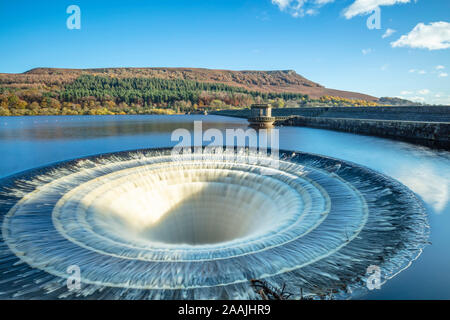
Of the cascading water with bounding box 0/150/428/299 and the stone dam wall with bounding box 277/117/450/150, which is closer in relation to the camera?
the cascading water with bounding box 0/150/428/299

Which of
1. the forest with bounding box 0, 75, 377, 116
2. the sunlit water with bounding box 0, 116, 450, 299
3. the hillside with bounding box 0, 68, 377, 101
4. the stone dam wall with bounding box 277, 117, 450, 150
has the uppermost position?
the hillside with bounding box 0, 68, 377, 101

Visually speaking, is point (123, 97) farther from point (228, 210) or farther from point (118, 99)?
point (228, 210)

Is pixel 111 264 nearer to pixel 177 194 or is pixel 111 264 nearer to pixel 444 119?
pixel 177 194

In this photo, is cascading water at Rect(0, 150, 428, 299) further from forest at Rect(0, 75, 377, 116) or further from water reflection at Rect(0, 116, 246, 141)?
forest at Rect(0, 75, 377, 116)

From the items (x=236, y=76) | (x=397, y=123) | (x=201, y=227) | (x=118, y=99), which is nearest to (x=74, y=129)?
(x=201, y=227)

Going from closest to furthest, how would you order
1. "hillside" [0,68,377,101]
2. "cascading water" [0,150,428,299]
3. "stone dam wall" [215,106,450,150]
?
"cascading water" [0,150,428,299] → "stone dam wall" [215,106,450,150] → "hillside" [0,68,377,101]

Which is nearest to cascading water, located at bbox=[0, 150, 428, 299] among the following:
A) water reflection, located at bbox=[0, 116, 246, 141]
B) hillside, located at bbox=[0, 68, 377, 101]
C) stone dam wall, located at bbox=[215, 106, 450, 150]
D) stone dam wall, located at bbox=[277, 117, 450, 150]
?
stone dam wall, located at bbox=[277, 117, 450, 150]
